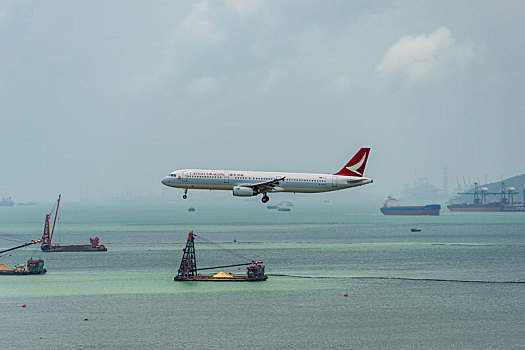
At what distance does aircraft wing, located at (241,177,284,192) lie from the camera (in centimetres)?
13888

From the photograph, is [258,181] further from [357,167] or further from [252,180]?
[357,167]

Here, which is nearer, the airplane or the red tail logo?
the airplane

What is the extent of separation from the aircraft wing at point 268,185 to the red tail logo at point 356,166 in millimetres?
19954

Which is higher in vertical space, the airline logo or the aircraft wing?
the airline logo

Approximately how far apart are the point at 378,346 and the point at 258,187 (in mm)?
41037

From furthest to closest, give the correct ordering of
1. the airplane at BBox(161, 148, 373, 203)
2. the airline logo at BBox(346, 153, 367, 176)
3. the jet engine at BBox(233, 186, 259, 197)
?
the airline logo at BBox(346, 153, 367, 176) → the airplane at BBox(161, 148, 373, 203) → the jet engine at BBox(233, 186, 259, 197)

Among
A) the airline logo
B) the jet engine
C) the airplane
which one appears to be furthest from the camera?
the airline logo

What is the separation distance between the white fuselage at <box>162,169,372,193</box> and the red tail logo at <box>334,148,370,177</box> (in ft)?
35.9

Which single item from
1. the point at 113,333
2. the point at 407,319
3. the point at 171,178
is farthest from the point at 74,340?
the point at 407,319

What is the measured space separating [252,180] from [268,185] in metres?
3.77

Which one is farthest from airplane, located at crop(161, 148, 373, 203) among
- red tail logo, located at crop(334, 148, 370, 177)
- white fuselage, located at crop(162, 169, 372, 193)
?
red tail logo, located at crop(334, 148, 370, 177)

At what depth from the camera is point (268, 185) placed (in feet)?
460

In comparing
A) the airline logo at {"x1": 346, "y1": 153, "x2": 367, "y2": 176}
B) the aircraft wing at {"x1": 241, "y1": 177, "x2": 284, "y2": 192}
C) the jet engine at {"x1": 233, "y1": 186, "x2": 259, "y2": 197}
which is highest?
the airline logo at {"x1": 346, "y1": 153, "x2": 367, "y2": 176}

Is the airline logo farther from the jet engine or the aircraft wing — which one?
the jet engine
